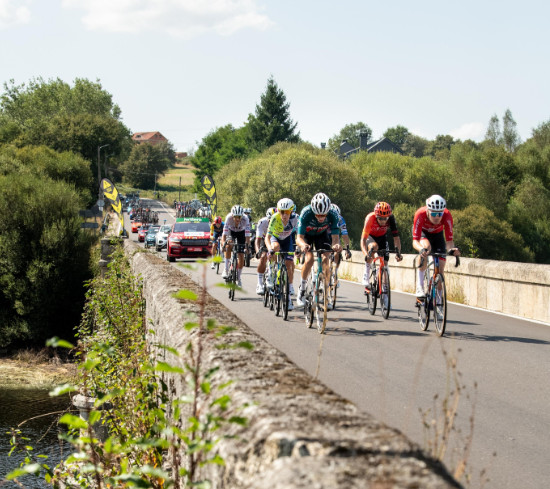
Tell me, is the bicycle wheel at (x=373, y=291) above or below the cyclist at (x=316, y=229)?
below

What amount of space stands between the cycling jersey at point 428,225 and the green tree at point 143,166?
178 metres

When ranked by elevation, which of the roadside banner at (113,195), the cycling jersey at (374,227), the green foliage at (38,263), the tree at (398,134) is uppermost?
the tree at (398,134)

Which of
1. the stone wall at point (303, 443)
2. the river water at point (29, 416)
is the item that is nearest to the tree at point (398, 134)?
the river water at point (29, 416)

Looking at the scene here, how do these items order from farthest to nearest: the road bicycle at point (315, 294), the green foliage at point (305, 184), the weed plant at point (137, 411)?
the green foliage at point (305, 184) < the road bicycle at point (315, 294) < the weed plant at point (137, 411)

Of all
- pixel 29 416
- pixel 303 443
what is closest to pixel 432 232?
pixel 303 443

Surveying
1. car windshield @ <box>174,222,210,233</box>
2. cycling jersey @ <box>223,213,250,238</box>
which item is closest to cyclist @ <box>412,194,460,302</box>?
cycling jersey @ <box>223,213,250,238</box>

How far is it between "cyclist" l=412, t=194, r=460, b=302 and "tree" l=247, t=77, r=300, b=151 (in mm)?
91140

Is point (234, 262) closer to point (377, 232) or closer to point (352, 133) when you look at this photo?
point (377, 232)

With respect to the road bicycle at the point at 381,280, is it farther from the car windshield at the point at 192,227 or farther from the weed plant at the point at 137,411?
the car windshield at the point at 192,227

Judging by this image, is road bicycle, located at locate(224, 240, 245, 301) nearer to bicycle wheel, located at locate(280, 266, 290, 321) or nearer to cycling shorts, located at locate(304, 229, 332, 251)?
bicycle wheel, located at locate(280, 266, 290, 321)

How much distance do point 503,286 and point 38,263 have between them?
33.5 m

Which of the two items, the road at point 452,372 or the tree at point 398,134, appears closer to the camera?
the road at point 452,372

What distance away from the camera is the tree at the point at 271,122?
102500mm

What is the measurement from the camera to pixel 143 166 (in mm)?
190750
